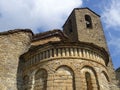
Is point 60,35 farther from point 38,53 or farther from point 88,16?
point 88,16

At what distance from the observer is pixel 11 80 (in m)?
9.66

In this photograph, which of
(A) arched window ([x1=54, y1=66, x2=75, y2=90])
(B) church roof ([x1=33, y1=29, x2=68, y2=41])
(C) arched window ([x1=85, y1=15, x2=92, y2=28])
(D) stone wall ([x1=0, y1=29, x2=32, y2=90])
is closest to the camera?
(A) arched window ([x1=54, y1=66, x2=75, y2=90])

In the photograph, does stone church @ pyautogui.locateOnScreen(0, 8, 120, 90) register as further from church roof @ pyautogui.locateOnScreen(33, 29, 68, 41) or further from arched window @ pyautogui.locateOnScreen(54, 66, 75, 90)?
church roof @ pyautogui.locateOnScreen(33, 29, 68, 41)

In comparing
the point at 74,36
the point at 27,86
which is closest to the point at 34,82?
the point at 27,86

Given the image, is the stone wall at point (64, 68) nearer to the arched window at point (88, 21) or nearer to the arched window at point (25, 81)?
the arched window at point (25, 81)

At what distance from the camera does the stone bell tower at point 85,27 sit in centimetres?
1653

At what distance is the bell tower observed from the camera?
16.6 metres

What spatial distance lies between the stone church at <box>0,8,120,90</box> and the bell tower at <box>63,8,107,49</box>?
6.10 metres

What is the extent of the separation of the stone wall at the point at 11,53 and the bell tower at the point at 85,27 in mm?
6004

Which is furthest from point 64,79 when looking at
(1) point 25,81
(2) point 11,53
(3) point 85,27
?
(3) point 85,27

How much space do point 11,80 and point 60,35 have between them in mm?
3597

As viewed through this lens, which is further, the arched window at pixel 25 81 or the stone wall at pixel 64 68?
the arched window at pixel 25 81

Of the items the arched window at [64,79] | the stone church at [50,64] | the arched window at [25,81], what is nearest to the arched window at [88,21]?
the stone church at [50,64]

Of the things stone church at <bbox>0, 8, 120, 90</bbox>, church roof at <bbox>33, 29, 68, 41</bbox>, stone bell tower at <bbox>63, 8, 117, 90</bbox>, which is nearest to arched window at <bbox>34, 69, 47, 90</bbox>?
stone church at <bbox>0, 8, 120, 90</bbox>
